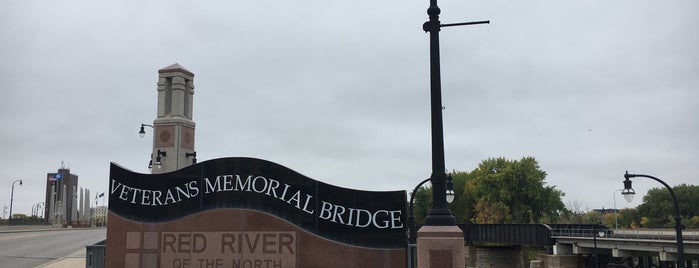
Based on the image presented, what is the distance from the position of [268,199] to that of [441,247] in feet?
22.6

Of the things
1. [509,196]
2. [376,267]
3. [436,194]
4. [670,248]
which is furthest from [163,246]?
[509,196]

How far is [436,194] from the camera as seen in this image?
37.9 ft

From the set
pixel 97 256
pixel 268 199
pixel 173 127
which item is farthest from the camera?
pixel 173 127

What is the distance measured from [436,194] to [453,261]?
1.34 metres

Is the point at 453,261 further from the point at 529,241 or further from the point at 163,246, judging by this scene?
the point at 529,241

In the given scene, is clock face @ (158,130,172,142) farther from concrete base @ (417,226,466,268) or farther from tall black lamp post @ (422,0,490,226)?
concrete base @ (417,226,466,268)

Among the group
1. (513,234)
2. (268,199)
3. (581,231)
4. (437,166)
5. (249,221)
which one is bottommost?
(513,234)

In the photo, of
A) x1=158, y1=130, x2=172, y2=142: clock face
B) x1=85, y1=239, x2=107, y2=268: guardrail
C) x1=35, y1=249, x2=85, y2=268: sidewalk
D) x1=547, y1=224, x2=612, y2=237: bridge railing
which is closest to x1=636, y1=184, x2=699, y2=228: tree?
x1=547, y1=224, x2=612, y2=237: bridge railing

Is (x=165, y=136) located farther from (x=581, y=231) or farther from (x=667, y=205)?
(x=667, y=205)

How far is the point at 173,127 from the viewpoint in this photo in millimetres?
21141

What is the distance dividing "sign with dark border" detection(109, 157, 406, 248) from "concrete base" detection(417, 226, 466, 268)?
15.3 ft

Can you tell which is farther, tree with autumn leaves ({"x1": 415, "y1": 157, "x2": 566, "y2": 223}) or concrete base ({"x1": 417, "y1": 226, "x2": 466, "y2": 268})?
tree with autumn leaves ({"x1": 415, "y1": 157, "x2": 566, "y2": 223})

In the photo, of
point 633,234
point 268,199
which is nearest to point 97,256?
point 268,199

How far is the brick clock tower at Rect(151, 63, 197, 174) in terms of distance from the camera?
2100 cm
